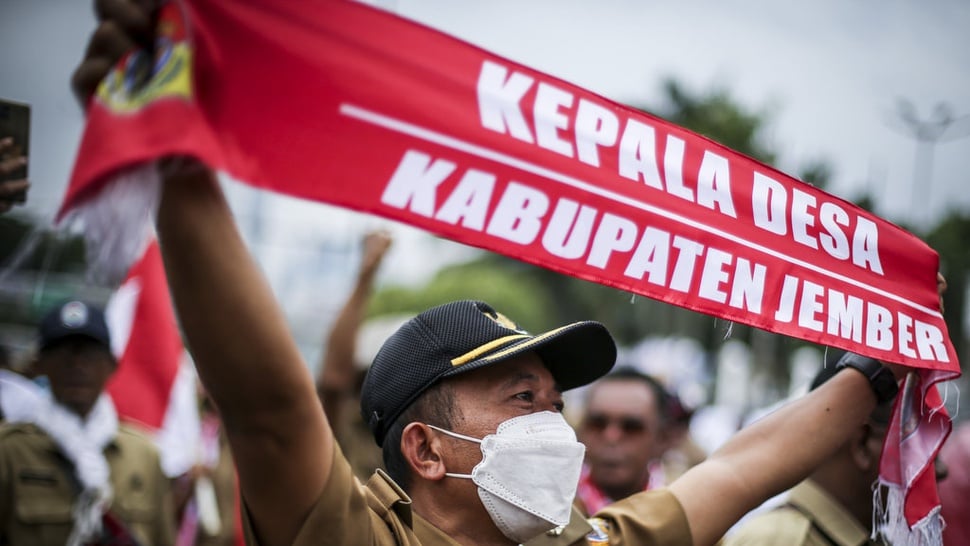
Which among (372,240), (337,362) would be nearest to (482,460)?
(337,362)

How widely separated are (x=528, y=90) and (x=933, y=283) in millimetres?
1707

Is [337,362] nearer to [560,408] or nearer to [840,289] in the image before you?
[560,408]

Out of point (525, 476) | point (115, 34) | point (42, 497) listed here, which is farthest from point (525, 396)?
point (42, 497)

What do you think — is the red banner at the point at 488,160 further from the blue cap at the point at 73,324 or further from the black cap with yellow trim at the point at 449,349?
the blue cap at the point at 73,324

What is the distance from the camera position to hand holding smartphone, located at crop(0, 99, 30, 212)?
2.32 meters

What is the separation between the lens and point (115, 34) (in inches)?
63.4

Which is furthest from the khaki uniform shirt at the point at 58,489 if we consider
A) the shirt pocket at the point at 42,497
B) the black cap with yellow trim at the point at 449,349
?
the black cap with yellow trim at the point at 449,349

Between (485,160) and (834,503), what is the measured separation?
1975 millimetres

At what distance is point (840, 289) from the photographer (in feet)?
8.80

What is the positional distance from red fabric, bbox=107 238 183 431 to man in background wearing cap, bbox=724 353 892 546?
368 centimetres

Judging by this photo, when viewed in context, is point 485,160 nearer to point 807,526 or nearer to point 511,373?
point 511,373

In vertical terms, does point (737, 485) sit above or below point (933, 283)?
below

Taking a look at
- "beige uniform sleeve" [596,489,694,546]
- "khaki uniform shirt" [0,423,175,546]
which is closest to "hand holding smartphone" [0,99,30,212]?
"beige uniform sleeve" [596,489,694,546]

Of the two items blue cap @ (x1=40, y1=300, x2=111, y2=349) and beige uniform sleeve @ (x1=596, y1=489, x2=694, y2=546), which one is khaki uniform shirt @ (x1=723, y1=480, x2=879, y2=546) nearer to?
beige uniform sleeve @ (x1=596, y1=489, x2=694, y2=546)
